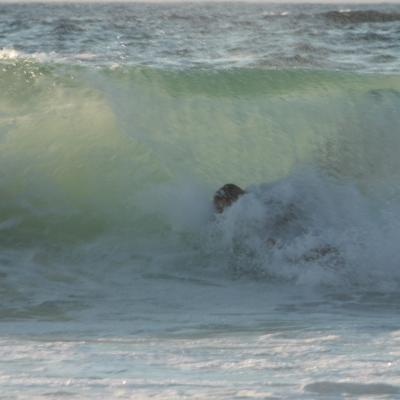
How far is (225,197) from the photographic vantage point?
28.4ft

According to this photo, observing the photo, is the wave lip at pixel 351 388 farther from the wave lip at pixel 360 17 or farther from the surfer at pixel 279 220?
the wave lip at pixel 360 17

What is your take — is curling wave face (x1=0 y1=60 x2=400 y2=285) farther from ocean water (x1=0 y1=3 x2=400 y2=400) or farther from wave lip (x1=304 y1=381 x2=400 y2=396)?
wave lip (x1=304 y1=381 x2=400 y2=396)

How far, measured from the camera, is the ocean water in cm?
449

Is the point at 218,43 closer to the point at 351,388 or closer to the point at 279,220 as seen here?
the point at 279,220

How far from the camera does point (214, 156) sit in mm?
10094

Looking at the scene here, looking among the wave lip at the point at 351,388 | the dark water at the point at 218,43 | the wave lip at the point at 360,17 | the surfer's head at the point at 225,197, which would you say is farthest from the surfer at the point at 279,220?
the wave lip at the point at 360,17

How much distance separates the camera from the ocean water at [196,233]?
4488 millimetres

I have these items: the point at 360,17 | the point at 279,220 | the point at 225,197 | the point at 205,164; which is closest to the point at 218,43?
the point at 205,164

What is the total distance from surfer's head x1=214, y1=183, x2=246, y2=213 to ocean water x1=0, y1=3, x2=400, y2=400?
8 centimetres

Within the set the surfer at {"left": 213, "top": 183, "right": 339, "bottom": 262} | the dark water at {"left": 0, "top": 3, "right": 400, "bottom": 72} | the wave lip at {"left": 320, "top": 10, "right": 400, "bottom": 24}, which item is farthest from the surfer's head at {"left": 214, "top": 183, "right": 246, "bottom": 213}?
the wave lip at {"left": 320, "top": 10, "right": 400, "bottom": 24}

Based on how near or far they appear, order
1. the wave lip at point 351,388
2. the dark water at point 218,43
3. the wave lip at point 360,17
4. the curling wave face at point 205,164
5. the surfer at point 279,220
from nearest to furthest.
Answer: the wave lip at point 351,388 < the surfer at point 279,220 < the curling wave face at point 205,164 < the dark water at point 218,43 < the wave lip at point 360,17

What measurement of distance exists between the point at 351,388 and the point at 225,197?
4.63 metres

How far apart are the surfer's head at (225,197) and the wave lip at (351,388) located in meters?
4.47

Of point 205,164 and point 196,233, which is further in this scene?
point 205,164
